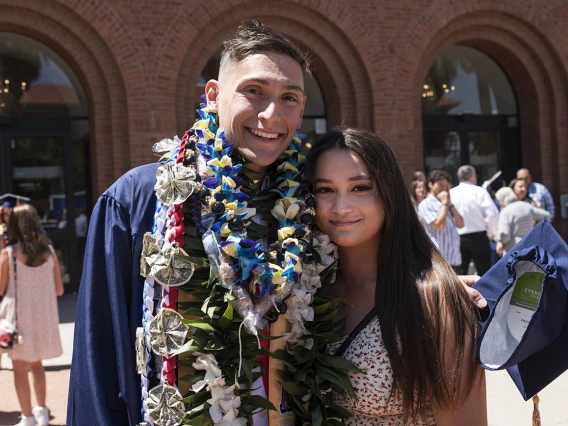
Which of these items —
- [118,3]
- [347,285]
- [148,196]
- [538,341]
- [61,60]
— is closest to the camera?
[538,341]

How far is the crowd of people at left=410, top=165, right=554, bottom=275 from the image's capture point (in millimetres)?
8109

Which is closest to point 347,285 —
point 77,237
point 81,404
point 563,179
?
point 81,404

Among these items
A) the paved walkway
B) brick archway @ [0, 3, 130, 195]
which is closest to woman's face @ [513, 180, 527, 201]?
brick archway @ [0, 3, 130, 195]

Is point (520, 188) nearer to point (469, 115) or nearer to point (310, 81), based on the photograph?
point (469, 115)

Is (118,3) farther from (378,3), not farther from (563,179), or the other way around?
(563,179)

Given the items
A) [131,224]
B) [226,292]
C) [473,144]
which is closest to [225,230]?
[226,292]

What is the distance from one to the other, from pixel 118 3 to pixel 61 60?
1.57m

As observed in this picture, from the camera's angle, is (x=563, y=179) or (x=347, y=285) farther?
(x=563, y=179)

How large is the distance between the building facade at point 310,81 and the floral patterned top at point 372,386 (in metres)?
6.57

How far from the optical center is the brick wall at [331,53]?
33.6 ft

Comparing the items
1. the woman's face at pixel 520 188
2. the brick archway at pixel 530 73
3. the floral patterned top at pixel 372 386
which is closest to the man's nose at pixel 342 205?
the floral patterned top at pixel 372 386

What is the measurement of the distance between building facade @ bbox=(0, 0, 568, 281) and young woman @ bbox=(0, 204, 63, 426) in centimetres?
431

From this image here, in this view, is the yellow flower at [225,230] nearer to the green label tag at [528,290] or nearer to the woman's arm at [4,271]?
the green label tag at [528,290]

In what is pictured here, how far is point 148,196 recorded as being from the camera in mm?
2314
